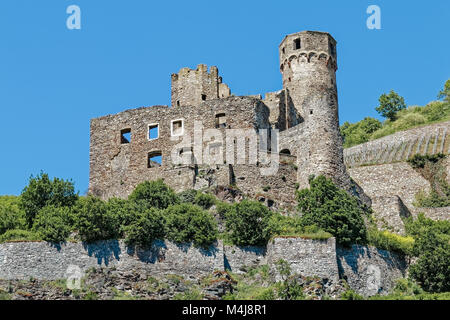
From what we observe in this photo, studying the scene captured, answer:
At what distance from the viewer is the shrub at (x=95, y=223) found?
39.5 metres

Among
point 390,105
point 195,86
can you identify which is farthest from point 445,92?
point 195,86

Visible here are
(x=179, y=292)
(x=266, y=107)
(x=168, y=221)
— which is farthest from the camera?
(x=266, y=107)

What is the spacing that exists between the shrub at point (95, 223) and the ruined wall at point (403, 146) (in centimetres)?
2321

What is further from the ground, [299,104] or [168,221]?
[299,104]

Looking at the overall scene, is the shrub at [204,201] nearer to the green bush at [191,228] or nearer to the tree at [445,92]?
the green bush at [191,228]

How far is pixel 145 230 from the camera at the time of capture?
39469 mm

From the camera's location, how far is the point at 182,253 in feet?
130

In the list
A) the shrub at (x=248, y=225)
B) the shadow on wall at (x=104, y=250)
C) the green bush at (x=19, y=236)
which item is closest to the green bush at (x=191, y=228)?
the shrub at (x=248, y=225)

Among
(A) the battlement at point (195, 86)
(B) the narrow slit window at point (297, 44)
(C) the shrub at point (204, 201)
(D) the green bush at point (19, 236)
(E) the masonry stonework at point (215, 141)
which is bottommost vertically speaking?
(D) the green bush at point (19, 236)
